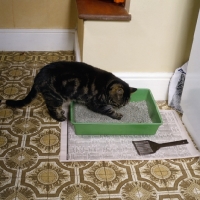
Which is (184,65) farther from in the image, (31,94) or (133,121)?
(31,94)

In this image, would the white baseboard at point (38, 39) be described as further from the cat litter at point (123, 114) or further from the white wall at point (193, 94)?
the white wall at point (193, 94)

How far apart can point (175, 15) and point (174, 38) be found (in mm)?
133

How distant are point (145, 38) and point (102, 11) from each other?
284 mm

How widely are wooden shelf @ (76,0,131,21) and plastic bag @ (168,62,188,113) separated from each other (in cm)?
47

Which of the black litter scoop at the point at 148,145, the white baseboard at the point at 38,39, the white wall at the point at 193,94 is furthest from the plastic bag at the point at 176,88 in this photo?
the white baseboard at the point at 38,39

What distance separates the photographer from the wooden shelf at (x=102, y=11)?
161 centimetres

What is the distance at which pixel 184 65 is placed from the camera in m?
1.85

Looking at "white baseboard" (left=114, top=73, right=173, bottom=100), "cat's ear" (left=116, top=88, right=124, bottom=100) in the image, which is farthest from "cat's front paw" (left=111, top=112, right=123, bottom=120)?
"white baseboard" (left=114, top=73, right=173, bottom=100)

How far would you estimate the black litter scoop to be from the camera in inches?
61.4

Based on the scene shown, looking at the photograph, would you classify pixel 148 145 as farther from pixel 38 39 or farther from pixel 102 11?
pixel 38 39

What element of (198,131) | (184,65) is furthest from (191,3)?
(198,131)

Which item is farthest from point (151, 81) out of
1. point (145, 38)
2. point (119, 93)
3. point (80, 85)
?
point (80, 85)

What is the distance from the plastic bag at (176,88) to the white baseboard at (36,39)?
89 centimetres

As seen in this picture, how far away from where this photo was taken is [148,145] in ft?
5.22
